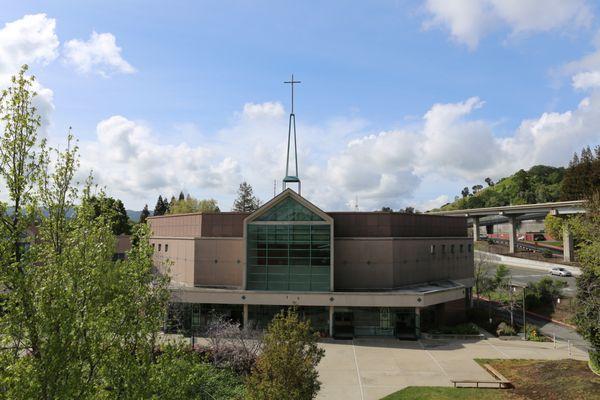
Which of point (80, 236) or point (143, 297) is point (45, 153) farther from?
point (143, 297)

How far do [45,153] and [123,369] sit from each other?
212 inches

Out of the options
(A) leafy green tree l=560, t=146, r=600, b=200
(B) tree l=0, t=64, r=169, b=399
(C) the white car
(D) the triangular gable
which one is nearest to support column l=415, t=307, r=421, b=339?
(D) the triangular gable

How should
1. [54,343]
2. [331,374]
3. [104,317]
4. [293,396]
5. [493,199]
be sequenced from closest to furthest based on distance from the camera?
[54,343]
[104,317]
[293,396]
[331,374]
[493,199]

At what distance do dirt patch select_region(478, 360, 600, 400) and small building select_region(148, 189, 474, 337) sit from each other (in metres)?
9.00

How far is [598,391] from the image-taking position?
20969 millimetres

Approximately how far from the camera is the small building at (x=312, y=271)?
3447 cm

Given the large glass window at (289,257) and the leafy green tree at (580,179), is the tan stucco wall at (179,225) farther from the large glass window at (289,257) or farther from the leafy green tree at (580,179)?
the leafy green tree at (580,179)

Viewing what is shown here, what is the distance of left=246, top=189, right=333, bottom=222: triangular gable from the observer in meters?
36.0

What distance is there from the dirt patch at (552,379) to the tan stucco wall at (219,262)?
2118 cm

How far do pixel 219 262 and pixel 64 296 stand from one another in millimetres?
29495

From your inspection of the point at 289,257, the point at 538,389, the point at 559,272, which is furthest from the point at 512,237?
the point at 538,389

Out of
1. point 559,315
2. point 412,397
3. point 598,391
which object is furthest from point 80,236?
point 559,315

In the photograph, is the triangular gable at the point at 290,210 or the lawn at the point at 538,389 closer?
the lawn at the point at 538,389

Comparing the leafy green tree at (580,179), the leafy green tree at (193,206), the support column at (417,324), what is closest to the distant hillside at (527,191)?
the leafy green tree at (580,179)
